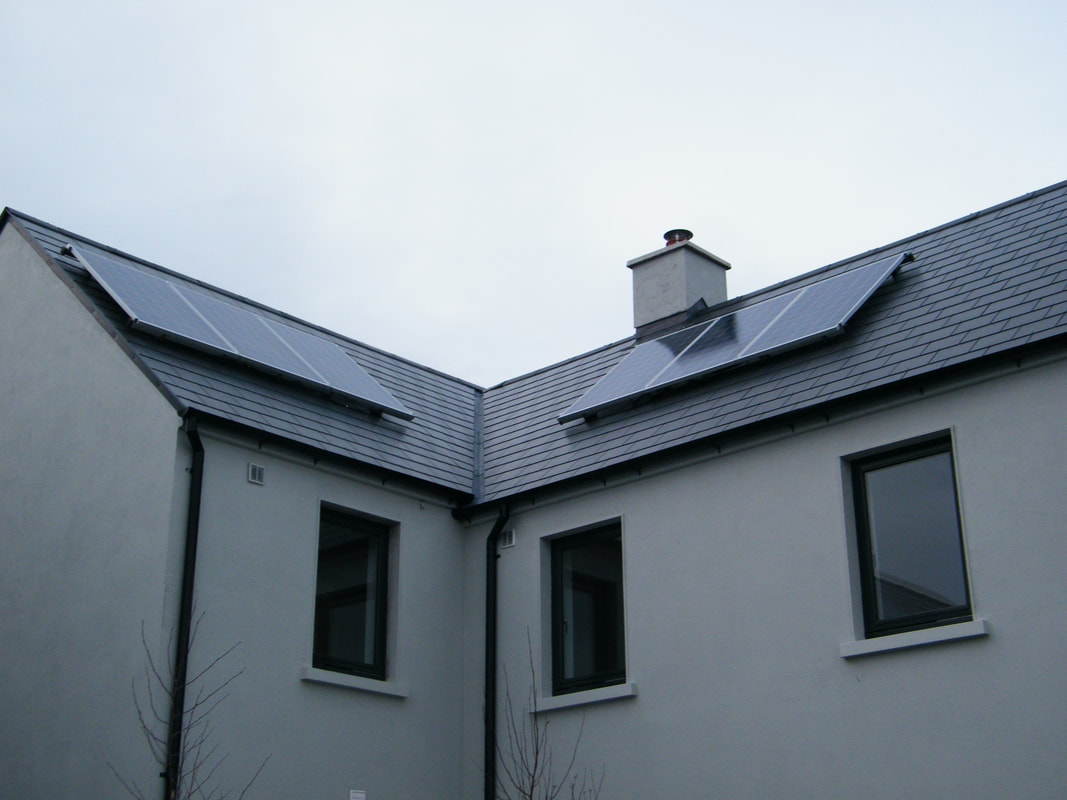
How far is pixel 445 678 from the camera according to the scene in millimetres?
14695

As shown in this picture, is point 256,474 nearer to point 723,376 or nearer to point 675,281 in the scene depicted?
point 723,376

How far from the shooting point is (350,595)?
14188 mm

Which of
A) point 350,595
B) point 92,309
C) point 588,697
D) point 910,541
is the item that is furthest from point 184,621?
point 910,541

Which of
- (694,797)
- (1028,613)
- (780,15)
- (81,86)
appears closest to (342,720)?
(694,797)

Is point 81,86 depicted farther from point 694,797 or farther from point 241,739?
point 694,797

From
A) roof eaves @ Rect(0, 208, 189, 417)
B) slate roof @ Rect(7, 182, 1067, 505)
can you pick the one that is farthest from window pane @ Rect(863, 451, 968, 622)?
roof eaves @ Rect(0, 208, 189, 417)

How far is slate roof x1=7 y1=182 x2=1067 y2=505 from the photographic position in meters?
12.1

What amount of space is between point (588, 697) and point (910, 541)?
3.83 metres

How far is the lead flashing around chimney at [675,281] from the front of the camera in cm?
1758

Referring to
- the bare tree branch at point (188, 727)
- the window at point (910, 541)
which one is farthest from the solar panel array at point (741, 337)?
the bare tree branch at point (188, 727)

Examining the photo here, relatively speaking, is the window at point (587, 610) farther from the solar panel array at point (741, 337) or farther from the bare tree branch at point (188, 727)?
the bare tree branch at point (188, 727)

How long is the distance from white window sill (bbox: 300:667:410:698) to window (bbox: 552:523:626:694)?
1729 millimetres

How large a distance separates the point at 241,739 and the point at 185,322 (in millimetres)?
4694

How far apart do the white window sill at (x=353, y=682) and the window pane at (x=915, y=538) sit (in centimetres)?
523
